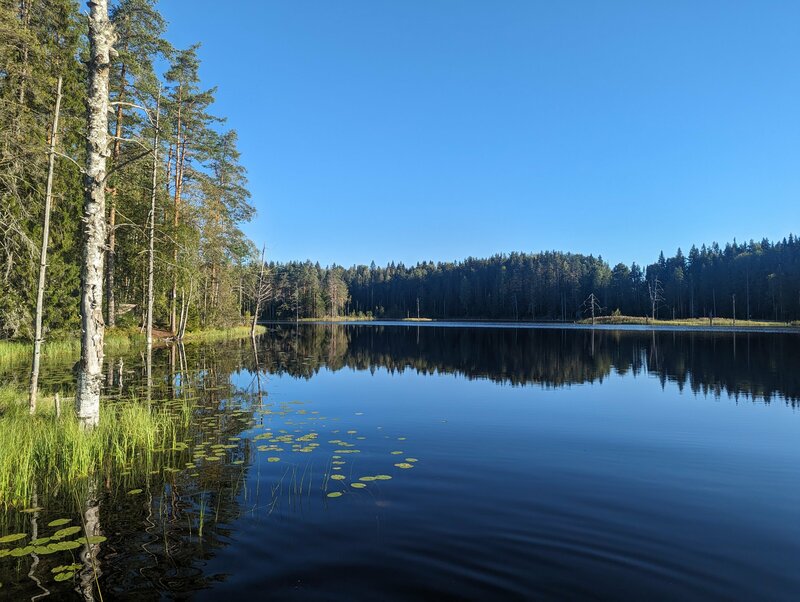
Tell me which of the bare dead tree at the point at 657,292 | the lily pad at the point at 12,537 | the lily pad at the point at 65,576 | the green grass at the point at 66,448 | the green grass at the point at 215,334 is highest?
the bare dead tree at the point at 657,292

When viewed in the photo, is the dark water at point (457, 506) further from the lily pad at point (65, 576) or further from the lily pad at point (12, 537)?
the lily pad at point (12, 537)

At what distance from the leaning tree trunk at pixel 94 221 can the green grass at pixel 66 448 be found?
0.58m

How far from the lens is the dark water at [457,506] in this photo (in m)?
4.62

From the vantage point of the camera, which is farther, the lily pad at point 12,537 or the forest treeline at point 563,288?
the forest treeline at point 563,288

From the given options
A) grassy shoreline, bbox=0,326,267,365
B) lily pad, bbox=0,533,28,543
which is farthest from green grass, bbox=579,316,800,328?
lily pad, bbox=0,533,28,543

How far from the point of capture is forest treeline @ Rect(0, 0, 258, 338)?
43.2 ft

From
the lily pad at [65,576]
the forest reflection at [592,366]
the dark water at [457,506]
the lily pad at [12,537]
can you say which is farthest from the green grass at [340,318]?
the lily pad at [65,576]

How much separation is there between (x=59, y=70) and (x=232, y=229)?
27.2 meters

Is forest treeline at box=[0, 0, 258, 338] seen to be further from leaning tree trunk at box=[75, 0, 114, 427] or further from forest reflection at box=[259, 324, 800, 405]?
forest reflection at box=[259, 324, 800, 405]

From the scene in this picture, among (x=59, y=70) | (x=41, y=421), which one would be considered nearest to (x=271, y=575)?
(x=41, y=421)

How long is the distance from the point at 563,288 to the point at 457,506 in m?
141

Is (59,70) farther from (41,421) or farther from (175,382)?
(41,421)

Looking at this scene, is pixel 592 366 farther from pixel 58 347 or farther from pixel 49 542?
pixel 58 347

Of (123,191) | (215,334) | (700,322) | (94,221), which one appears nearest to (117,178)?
(123,191)
